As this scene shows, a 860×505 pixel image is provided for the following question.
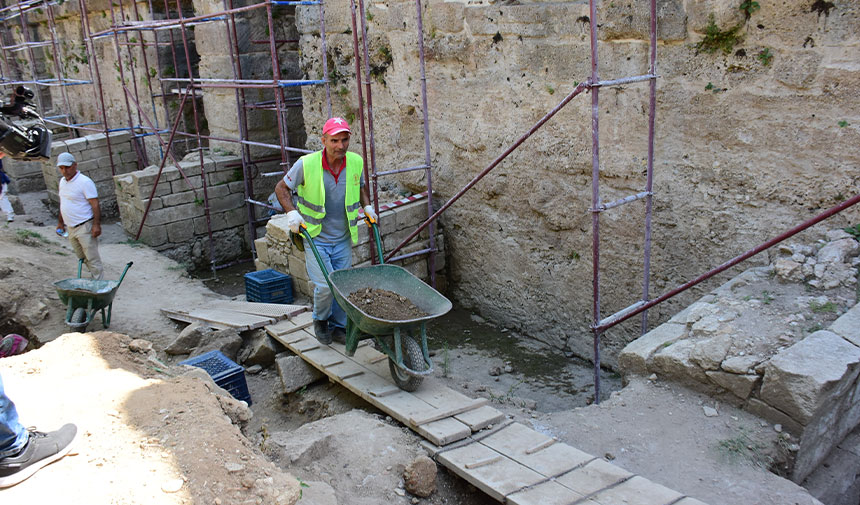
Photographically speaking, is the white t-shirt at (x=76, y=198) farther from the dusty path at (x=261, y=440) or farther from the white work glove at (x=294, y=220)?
the white work glove at (x=294, y=220)

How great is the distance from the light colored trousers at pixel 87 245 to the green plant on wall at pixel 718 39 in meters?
6.12

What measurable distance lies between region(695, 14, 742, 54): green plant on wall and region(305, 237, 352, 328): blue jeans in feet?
9.57

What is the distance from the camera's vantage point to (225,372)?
527 cm

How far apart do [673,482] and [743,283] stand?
1.65 meters

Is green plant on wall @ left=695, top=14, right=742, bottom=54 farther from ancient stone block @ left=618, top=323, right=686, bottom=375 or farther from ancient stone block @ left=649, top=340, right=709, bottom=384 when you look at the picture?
ancient stone block @ left=649, top=340, right=709, bottom=384

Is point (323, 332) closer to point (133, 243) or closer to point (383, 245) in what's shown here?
point (383, 245)

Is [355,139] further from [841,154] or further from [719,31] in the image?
[841,154]

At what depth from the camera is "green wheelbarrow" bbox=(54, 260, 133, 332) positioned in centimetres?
648

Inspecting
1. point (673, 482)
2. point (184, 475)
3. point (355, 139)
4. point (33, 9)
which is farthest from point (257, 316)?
point (33, 9)

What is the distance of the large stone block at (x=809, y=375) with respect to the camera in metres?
3.60

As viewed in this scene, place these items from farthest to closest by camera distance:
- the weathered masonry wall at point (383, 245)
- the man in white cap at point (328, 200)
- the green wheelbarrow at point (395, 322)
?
the weathered masonry wall at point (383, 245), the man in white cap at point (328, 200), the green wheelbarrow at point (395, 322)

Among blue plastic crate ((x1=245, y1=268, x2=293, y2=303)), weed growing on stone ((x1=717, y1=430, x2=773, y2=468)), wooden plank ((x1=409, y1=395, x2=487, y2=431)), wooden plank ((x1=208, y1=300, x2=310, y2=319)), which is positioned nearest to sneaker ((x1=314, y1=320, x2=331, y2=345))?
wooden plank ((x1=208, y1=300, x2=310, y2=319))

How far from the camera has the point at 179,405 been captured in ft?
11.8

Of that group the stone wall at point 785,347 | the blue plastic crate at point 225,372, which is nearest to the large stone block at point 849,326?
the stone wall at point 785,347
